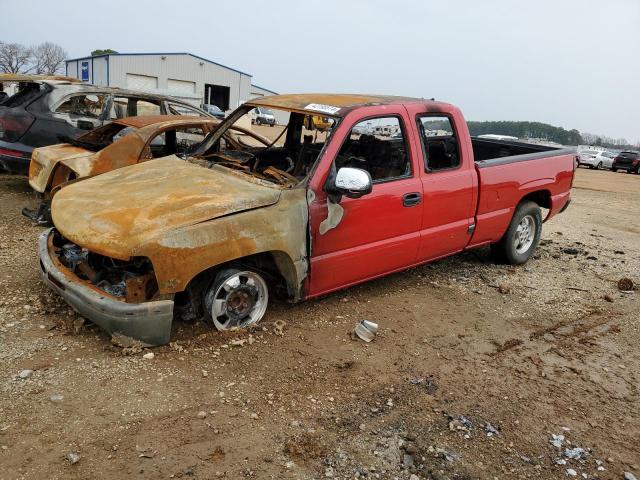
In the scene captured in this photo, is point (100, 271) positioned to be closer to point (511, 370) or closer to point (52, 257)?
point (52, 257)

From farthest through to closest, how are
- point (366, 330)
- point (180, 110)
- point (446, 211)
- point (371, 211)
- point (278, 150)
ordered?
1. point (180, 110)
2. point (278, 150)
3. point (446, 211)
4. point (371, 211)
5. point (366, 330)

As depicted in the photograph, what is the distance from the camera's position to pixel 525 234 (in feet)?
21.1

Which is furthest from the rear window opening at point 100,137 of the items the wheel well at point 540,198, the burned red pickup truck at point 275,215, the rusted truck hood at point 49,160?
the wheel well at point 540,198

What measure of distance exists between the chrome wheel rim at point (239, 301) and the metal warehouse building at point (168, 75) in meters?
35.8

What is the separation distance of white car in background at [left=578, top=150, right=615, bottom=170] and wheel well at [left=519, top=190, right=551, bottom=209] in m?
26.2

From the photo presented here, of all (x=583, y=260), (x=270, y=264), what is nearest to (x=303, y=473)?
(x=270, y=264)

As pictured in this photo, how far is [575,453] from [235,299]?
2.38 meters

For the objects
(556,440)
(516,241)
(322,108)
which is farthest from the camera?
(516,241)

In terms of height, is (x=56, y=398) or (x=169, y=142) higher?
(x=169, y=142)

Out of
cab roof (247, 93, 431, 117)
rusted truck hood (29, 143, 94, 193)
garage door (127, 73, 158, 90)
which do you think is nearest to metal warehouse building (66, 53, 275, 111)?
garage door (127, 73, 158, 90)

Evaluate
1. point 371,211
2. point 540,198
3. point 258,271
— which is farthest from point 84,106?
point 540,198

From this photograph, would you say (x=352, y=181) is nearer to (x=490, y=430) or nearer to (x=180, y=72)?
(x=490, y=430)

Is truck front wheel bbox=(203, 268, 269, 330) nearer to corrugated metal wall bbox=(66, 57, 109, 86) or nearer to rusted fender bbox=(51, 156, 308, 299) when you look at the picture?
rusted fender bbox=(51, 156, 308, 299)

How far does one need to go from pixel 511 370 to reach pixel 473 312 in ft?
3.46
